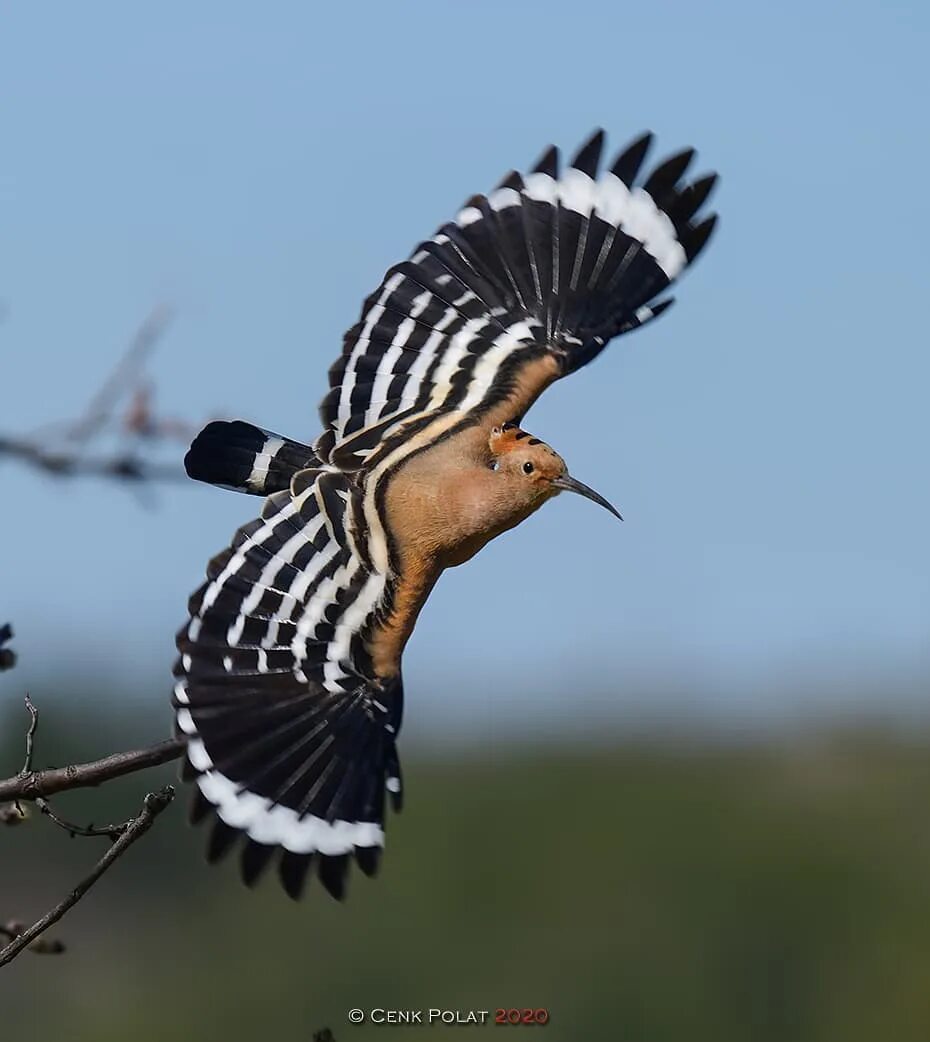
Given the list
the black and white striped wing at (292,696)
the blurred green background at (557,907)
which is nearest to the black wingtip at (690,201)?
the black and white striped wing at (292,696)

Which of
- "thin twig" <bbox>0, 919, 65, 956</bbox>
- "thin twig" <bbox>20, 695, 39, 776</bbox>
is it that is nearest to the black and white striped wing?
"thin twig" <bbox>20, 695, 39, 776</bbox>

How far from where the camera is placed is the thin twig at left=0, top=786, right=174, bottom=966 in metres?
3.23

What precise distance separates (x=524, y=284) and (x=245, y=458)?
801 millimetres

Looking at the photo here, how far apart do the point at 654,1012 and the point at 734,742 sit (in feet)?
30.6

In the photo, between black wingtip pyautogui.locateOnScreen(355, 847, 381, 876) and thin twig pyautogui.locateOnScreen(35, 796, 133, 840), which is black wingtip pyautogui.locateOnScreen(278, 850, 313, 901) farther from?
thin twig pyautogui.locateOnScreen(35, 796, 133, 840)

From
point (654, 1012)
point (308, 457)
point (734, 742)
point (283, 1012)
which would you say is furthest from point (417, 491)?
point (734, 742)

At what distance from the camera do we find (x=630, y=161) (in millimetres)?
5129

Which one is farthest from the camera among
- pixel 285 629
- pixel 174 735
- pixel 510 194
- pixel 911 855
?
pixel 911 855

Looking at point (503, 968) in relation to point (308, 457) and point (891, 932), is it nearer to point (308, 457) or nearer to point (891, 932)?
point (891, 932)

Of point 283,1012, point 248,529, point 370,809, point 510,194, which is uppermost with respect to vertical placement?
point 510,194

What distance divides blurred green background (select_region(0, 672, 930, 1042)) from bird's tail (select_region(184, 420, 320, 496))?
62.8 ft

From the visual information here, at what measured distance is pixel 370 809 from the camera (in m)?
4.24

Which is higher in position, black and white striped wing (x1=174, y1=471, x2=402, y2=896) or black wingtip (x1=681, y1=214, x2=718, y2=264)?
black wingtip (x1=681, y1=214, x2=718, y2=264)

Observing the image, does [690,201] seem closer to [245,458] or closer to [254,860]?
Result: [245,458]
